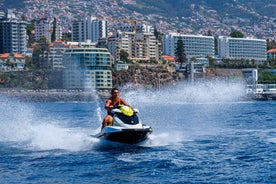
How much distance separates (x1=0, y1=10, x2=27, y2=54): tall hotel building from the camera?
172 meters

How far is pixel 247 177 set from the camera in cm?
2028

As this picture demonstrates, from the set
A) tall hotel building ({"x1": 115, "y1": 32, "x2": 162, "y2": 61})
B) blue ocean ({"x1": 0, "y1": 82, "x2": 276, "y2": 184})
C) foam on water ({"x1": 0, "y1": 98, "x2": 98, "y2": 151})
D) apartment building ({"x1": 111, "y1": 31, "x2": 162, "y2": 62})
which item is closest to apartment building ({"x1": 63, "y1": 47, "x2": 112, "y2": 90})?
apartment building ({"x1": 111, "y1": 31, "x2": 162, "y2": 62})

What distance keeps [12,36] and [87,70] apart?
35.8 m

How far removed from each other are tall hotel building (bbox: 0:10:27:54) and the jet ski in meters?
150

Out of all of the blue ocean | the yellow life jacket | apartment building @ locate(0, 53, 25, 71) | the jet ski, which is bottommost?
the blue ocean

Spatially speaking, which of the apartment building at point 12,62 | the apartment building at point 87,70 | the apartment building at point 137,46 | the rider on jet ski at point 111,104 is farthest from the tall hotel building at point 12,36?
the rider on jet ski at point 111,104

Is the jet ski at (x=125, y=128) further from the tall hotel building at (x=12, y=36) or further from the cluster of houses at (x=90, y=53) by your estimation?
the tall hotel building at (x=12, y=36)

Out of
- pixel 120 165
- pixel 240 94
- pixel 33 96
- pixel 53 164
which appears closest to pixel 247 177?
pixel 120 165

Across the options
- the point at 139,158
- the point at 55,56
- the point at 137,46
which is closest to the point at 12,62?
the point at 55,56

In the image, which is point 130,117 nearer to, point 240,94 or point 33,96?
point 240,94

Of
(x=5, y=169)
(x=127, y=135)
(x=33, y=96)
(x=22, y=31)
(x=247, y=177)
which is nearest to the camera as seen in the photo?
(x=247, y=177)

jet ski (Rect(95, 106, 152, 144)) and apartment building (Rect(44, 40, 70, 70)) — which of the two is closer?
jet ski (Rect(95, 106, 152, 144))

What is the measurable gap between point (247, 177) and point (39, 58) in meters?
143

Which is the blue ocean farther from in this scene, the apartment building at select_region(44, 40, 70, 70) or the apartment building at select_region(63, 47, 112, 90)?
the apartment building at select_region(44, 40, 70, 70)
